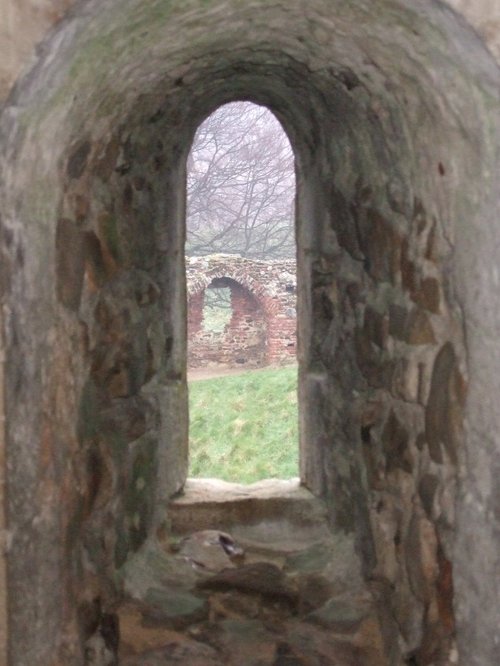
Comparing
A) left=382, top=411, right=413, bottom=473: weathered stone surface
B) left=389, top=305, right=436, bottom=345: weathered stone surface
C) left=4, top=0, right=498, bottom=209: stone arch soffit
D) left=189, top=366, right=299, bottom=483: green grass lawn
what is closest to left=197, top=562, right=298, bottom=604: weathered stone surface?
left=382, top=411, right=413, bottom=473: weathered stone surface

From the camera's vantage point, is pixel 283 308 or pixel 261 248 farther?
pixel 261 248

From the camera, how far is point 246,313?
1172cm

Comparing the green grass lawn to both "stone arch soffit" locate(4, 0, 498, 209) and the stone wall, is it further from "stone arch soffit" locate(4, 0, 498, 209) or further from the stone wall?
"stone arch soffit" locate(4, 0, 498, 209)

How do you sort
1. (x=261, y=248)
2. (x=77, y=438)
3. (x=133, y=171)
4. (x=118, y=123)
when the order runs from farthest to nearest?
(x=261, y=248)
(x=133, y=171)
(x=118, y=123)
(x=77, y=438)

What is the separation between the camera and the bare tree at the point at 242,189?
48.8 feet

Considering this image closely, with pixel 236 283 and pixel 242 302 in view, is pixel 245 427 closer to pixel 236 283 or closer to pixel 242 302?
pixel 236 283

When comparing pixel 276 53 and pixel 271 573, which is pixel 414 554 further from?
pixel 276 53

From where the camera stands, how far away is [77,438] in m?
1.72

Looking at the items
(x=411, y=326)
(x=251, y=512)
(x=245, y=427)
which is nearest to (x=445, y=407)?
(x=411, y=326)

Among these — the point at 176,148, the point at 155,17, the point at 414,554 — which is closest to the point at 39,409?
the point at 155,17

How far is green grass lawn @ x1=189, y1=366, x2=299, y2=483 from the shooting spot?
19.9 feet

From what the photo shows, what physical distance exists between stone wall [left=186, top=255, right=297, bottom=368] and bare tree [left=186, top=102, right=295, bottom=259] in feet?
11.4

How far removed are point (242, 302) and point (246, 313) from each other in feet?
0.60

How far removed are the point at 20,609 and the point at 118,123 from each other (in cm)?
116
